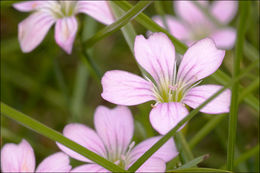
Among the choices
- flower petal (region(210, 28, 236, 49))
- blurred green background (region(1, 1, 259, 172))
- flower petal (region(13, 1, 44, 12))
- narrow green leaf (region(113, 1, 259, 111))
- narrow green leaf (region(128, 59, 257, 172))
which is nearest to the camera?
narrow green leaf (region(128, 59, 257, 172))

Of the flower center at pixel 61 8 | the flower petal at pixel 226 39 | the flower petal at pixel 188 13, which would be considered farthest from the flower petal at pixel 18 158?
the flower petal at pixel 188 13

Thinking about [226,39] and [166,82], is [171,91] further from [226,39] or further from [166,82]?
[226,39]

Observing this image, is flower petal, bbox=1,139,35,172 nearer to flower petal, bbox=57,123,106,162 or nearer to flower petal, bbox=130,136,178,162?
flower petal, bbox=57,123,106,162

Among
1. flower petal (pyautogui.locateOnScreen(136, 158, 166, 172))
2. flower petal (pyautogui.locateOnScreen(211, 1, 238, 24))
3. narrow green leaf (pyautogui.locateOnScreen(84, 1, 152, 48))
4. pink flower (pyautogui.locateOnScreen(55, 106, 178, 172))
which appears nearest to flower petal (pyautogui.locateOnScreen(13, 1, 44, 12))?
narrow green leaf (pyautogui.locateOnScreen(84, 1, 152, 48))

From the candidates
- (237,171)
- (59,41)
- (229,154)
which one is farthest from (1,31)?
(229,154)

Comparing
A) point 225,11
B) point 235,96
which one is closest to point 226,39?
point 225,11

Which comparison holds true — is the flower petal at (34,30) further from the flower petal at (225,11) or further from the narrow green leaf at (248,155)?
the flower petal at (225,11)
